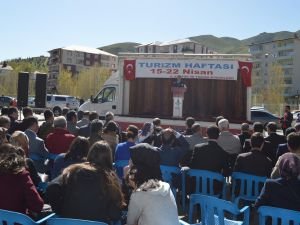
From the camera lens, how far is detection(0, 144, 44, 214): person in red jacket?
12.7ft

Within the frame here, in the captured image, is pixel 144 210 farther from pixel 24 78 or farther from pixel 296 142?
pixel 24 78

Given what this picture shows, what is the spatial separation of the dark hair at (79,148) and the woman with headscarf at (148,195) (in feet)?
4.83

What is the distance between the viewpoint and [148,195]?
316 cm

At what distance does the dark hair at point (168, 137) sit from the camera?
7.16m

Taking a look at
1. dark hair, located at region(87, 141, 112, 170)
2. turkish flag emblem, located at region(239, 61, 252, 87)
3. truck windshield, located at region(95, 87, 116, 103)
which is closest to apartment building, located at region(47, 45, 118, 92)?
truck windshield, located at region(95, 87, 116, 103)

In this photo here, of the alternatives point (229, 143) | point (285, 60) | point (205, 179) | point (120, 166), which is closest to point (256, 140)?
point (205, 179)

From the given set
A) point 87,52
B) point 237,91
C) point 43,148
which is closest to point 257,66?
point 87,52

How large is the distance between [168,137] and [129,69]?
352 inches

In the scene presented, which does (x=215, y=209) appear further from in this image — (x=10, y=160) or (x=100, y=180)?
(x=10, y=160)

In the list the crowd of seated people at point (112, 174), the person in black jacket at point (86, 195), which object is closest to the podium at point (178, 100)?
the crowd of seated people at point (112, 174)

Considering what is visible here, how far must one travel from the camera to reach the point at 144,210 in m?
3.13

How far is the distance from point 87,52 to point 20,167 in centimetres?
12811

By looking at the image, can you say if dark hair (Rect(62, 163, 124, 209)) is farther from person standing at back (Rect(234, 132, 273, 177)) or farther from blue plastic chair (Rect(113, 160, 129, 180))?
person standing at back (Rect(234, 132, 273, 177))

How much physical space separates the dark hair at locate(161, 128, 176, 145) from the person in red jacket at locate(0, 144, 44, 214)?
346 centimetres
